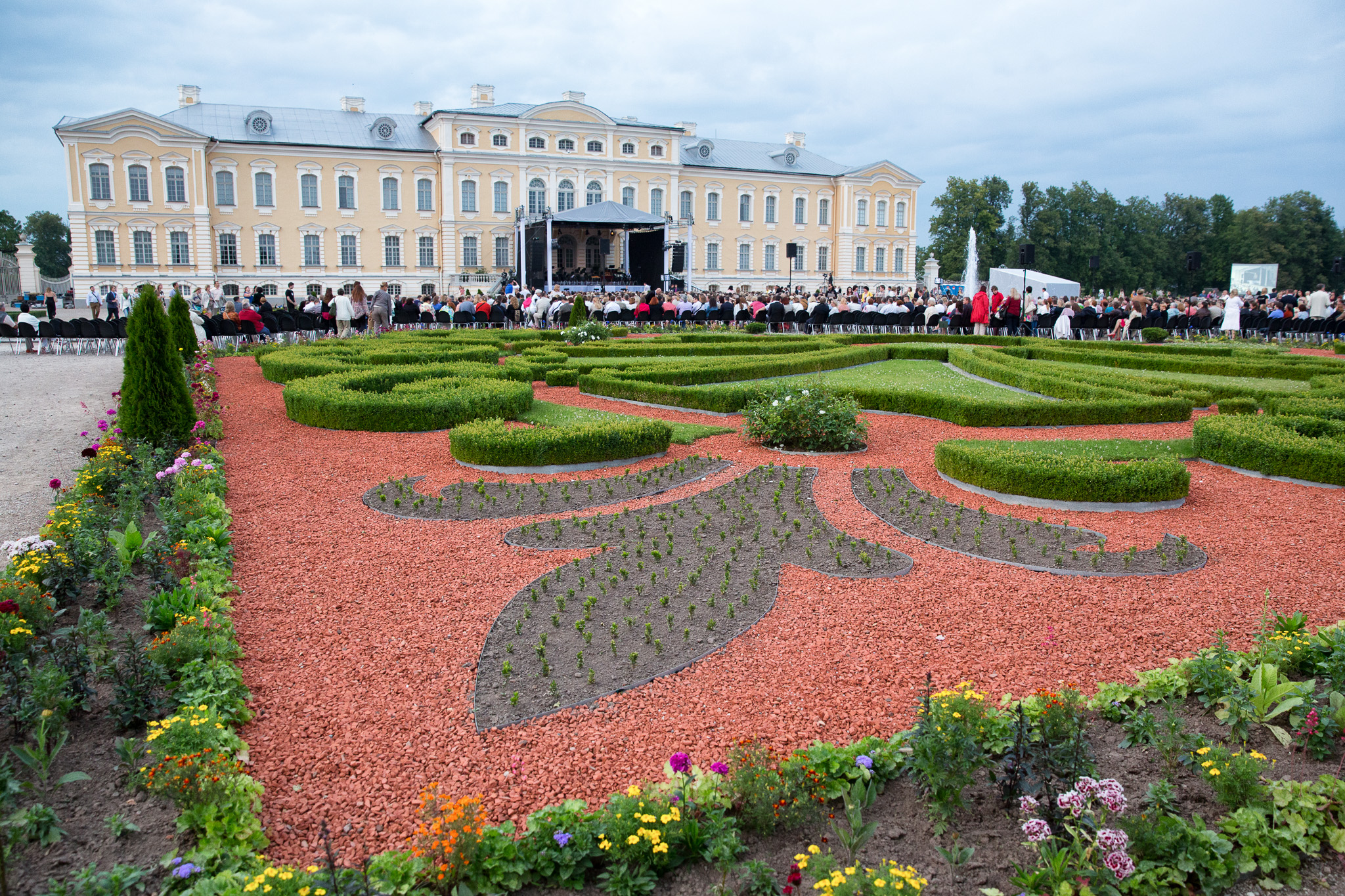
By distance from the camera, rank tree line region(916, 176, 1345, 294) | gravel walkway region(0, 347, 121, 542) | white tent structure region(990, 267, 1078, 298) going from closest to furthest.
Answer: gravel walkway region(0, 347, 121, 542), white tent structure region(990, 267, 1078, 298), tree line region(916, 176, 1345, 294)

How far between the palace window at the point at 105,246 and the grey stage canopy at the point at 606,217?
18.5 meters

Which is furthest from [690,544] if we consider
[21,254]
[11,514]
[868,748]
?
[21,254]

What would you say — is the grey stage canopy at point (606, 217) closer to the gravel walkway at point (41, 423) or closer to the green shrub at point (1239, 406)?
the gravel walkway at point (41, 423)

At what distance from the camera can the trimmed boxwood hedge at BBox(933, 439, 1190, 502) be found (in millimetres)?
6387

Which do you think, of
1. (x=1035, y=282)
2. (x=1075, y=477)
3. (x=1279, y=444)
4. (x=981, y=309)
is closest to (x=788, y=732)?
(x=1075, y=477)

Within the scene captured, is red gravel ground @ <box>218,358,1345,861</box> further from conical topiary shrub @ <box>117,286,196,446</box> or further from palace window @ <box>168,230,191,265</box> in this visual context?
palace window @ <box>168,230,191,265</box>

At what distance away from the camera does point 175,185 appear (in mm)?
36969

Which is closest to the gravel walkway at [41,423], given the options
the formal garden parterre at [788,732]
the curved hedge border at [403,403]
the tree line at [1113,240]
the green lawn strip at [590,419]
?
the formal garden parterre at [788,732]

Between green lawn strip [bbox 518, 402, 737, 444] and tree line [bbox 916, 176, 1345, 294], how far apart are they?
4952 cm

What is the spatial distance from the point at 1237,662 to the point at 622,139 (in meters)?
43.5

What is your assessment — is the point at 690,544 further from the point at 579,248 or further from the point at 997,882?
the point at 579,248

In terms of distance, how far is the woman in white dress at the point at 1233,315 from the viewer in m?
21.0

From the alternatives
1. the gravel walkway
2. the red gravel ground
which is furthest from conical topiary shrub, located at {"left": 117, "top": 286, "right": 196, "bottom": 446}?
the red gravel ground

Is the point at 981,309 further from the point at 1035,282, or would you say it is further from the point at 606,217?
the point at 606,217
